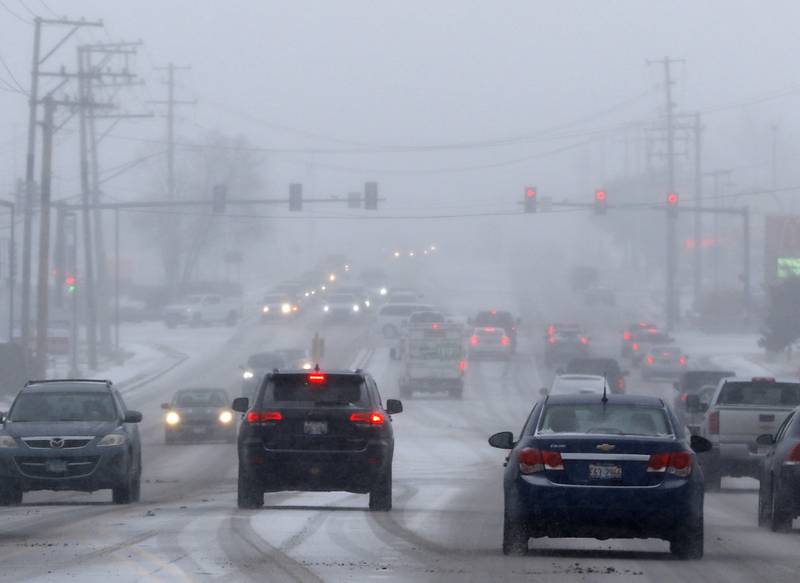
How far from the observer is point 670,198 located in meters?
58.2

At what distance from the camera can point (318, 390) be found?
18.9 metres

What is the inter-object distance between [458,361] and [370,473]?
37844 mm

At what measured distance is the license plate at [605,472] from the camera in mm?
13453

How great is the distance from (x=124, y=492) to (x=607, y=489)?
9.46 metres

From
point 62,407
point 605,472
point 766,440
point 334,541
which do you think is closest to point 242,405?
point 62,407

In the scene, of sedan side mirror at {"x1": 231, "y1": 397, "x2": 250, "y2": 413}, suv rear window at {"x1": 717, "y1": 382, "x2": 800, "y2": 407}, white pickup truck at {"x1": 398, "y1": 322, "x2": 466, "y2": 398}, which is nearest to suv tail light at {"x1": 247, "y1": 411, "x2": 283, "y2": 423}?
sedan side mirror at {"x1": 231, "y1": 397, "x2": 250, "y2": 413}

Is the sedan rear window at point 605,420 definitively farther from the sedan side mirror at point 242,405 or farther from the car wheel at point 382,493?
the sedan side mirror at point 242,405

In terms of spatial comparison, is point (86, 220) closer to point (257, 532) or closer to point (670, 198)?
point (670, 198)

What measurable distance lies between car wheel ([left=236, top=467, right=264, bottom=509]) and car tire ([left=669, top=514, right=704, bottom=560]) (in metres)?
6.22

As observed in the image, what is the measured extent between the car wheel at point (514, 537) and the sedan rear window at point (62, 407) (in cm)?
904

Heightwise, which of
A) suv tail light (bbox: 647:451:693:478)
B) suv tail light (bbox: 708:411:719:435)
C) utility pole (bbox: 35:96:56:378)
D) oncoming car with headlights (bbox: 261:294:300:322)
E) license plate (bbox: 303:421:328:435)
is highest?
utility pole (bbox: 35:96:56:378)

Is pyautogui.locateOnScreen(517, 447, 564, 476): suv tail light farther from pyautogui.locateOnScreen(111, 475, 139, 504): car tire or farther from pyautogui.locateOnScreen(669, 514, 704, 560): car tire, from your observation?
pyautogui.locateOnScreen(111, 475, 139, 504): car tire

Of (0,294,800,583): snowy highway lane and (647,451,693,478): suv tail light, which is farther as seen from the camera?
(647,451,693,478): suv tail light

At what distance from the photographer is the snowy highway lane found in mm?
12641
